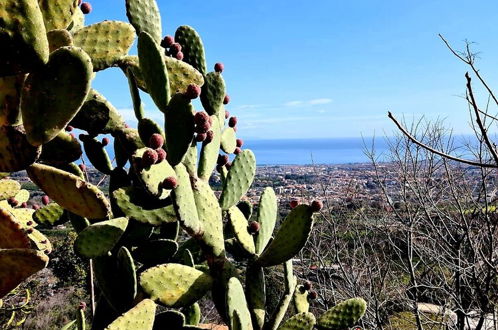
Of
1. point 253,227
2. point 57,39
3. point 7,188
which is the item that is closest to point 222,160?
point 253,227

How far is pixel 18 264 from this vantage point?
29.3 inches

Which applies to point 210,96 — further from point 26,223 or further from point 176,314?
point 26,223

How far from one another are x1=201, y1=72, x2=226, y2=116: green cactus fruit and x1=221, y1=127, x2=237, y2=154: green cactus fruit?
216 mm

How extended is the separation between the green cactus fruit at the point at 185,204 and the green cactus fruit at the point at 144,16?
1.29ft

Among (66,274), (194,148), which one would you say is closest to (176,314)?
(194,148)

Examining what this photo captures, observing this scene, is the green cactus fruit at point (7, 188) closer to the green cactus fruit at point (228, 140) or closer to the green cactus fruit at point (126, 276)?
the green cactus fruit at point (126, 276)

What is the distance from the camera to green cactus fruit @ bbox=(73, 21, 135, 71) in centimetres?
107

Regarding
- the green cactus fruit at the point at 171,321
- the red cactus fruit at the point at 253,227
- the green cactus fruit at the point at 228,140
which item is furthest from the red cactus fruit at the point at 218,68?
the green cactus fruit at the point at 171,321

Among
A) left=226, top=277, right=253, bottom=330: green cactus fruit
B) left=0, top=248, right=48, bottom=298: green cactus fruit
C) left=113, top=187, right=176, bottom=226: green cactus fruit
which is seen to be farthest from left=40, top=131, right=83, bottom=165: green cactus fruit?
left=226, top=277, right=253, bottom=330: green cactus fruit

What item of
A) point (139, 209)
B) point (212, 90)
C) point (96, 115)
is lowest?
point (139, 209)

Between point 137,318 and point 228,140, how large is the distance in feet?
2.62

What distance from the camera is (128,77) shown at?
1.24 meters

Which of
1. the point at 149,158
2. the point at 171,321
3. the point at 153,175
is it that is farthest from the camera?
the point at 171,321

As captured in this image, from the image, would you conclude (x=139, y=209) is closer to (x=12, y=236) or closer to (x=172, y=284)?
(x=172, y=284)
